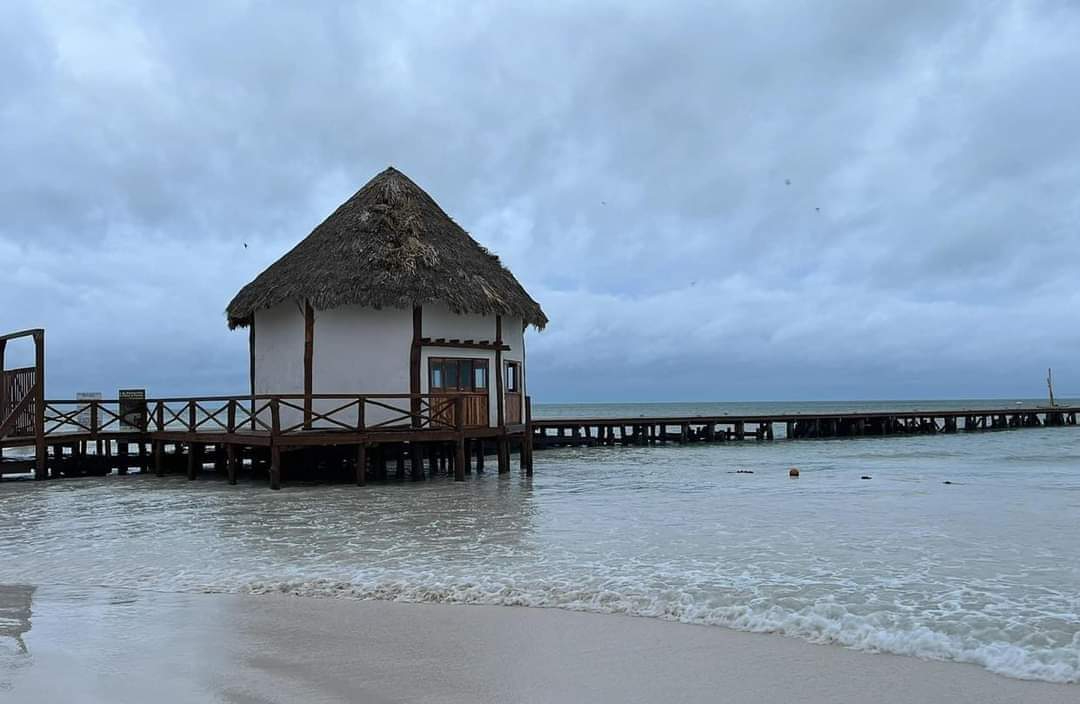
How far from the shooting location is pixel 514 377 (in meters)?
22.3

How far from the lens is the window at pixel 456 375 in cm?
1998

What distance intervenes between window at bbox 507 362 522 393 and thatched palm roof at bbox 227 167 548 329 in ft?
3.88

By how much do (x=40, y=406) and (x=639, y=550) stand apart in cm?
1642

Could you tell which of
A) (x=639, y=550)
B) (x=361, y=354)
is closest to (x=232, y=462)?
(x=361, y=354)

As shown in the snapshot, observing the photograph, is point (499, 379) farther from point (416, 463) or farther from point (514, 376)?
point (416, 463)

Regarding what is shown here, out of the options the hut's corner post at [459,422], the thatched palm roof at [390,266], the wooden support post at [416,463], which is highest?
the thatched palm roof at [390,266]

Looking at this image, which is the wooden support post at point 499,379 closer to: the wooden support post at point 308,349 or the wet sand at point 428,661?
the wooden support post at point 308,349

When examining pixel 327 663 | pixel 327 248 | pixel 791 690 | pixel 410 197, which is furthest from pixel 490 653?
pixel 410 197

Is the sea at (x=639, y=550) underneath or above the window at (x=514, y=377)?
underneath

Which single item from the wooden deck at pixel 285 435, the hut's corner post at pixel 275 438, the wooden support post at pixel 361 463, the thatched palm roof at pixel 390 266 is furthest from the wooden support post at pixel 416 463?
the thatched palm roof at pixel 390 266

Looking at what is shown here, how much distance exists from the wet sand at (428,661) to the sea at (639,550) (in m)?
0.51

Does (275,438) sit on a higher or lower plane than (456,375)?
lower

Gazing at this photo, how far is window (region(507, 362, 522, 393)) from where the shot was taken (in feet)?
72.5

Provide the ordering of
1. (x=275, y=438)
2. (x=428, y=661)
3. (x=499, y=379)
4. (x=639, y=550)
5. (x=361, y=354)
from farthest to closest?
(x=499, y=379)
(x=361, y=354)
(x=275, y=438)
(x=639, y=550)
(x=428, y=661)
